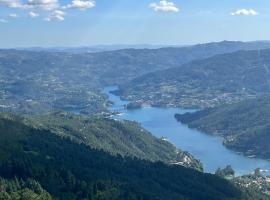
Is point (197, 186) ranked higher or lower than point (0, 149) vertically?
lower

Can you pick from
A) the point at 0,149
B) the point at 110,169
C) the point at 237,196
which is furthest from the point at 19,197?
the point at 237,196

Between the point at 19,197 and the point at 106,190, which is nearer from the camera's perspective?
the point at 19,197

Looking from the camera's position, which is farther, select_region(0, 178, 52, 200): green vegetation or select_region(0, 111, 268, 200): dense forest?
select_region(0, 111, 268, 200): dense forest

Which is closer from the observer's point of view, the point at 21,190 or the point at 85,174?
the point at 21,190

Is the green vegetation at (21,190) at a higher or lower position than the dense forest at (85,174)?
higher

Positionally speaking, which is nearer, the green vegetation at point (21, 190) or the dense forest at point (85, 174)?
the green vegetation at point (21, 190)

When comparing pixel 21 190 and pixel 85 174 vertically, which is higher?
pixel 21 190

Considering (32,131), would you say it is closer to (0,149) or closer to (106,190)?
(0,149)

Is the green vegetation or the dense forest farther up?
the green vegetation
